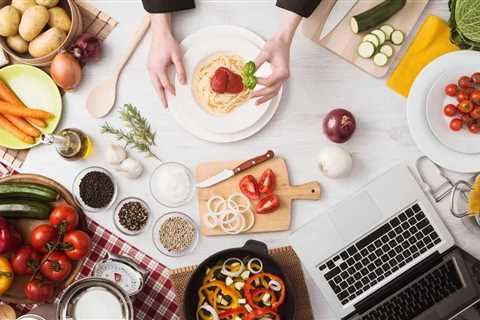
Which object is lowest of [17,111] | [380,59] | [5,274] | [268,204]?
[5,274]

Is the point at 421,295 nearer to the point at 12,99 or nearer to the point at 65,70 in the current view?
the point at 65,70

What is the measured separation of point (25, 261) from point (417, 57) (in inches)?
56.0

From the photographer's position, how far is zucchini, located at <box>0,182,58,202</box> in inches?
75.7

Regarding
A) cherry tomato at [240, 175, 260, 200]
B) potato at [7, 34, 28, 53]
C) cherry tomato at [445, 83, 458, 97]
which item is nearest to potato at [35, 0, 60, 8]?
potato at [7, 34, 28, 53]

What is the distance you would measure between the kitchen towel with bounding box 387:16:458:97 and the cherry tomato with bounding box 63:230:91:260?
111 cm

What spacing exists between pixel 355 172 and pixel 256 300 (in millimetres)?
531

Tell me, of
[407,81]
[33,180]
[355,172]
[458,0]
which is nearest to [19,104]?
[33,180]

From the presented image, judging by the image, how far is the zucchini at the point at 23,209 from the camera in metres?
1.89

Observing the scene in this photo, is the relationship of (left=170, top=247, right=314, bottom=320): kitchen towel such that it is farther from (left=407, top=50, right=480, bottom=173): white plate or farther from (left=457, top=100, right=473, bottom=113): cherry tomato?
(left=457, top=100, right=473, bottom=113): cherry tomato

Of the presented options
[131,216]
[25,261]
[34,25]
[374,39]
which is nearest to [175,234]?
[131,216]

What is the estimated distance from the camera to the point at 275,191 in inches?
77.7

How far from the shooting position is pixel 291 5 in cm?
187

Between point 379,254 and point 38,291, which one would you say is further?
point 379,254

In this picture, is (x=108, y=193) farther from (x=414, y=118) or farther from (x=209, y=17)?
(x=414, y=118)
